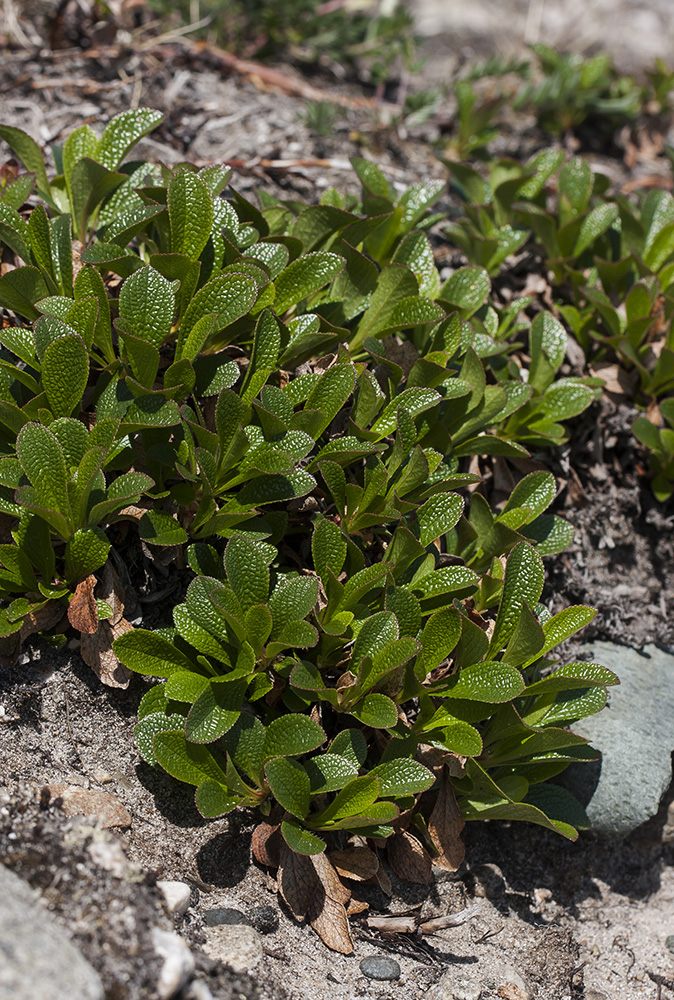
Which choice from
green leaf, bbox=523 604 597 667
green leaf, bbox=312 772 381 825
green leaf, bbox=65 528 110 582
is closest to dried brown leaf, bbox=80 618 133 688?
green leaf, bbox=65 528 110 582

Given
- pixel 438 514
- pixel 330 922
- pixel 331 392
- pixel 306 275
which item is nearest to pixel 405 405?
pixel 331 392

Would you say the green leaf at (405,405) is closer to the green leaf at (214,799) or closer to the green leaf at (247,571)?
the green leaf at (247,571)

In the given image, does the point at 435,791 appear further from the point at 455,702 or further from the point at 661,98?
the point at 661,98

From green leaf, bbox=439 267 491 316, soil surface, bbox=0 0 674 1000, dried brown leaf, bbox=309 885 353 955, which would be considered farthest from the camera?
green leaf, bbox=439 267 491 316

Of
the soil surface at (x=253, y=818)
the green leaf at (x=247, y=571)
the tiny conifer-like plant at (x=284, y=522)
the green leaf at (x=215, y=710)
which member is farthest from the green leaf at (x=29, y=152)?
the green leaf at (x=215, y=710)

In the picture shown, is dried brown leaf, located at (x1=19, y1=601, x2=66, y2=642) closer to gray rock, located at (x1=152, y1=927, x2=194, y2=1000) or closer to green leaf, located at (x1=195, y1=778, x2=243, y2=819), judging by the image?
green leaf, located at (x1=195, y1=778, x2=243, y2=819)

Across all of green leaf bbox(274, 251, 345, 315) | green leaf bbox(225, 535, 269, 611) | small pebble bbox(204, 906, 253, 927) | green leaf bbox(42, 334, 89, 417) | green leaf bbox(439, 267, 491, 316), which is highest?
green leaf bbox(274, 251, 345, 315)

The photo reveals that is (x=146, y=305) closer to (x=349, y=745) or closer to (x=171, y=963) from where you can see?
(x=349, y=745)

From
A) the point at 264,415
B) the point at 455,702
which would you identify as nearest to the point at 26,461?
the point at 264,415
